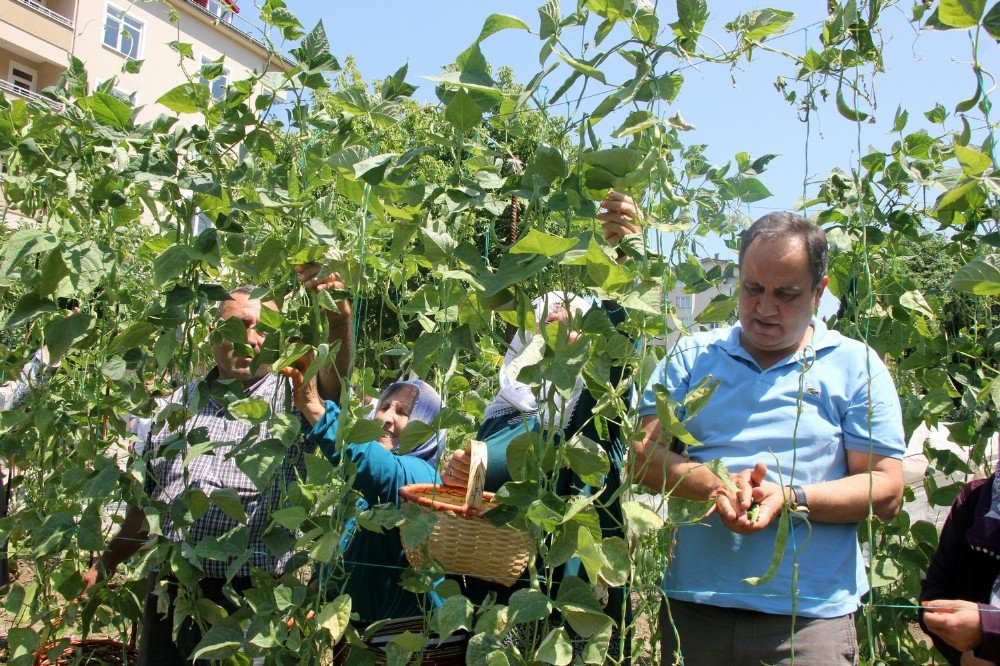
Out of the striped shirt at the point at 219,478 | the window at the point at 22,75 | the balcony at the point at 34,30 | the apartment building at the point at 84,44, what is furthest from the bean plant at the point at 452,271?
the window at the point at 22,75

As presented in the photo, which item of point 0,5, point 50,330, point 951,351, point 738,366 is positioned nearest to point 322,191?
point 50,330

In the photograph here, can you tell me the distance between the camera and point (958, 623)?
148 cm

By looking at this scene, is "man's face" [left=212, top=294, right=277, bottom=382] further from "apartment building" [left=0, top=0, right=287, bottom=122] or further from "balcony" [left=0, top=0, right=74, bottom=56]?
"balcony" [left=0, top=0, right=74, bottom=56]

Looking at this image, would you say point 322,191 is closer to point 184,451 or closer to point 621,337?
point 184,451

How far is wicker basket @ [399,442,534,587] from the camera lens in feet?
4.91

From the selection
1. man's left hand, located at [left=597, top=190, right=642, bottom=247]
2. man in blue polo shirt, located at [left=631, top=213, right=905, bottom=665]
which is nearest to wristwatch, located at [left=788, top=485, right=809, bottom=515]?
man in blue polo shirt, located at [left=631, top=213, right=905, bottom=665]

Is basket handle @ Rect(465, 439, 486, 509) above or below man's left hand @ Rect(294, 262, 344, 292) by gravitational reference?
below

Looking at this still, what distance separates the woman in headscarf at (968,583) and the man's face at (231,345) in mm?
1602

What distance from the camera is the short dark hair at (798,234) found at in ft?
5.40

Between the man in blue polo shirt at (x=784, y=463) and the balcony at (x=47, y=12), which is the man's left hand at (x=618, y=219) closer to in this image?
the man in blue polo shirt at (x=784, y=463)

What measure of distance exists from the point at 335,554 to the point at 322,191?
0.98 metres

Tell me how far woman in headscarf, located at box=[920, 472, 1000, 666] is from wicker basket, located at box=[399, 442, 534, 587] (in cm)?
76

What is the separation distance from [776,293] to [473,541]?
77 centimetres

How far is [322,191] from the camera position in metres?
2.07
